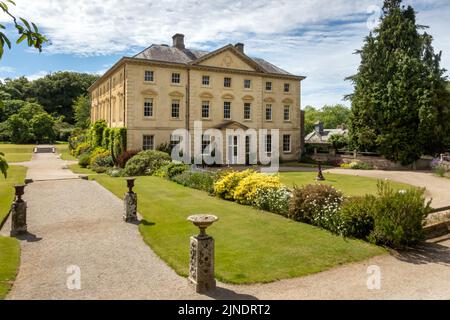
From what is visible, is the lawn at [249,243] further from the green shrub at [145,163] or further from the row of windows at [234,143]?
the row of windows at [234,143]

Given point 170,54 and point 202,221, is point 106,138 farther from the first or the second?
point 202,221

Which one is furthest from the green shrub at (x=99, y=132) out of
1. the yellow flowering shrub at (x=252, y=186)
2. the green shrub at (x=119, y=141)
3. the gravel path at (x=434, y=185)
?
the gravel path at (x=434, y=185)

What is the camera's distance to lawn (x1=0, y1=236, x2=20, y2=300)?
24.6ft

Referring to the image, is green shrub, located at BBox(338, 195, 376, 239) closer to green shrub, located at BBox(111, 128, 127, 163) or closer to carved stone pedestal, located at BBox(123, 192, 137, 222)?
carved stone pedestal, located at BBox(123, 192, 137, 222)

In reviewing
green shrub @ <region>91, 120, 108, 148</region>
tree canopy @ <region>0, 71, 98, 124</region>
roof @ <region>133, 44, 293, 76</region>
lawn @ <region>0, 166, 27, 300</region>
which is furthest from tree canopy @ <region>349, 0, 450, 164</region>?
tree canopy @ <region>0, 71, 98, 124</region>

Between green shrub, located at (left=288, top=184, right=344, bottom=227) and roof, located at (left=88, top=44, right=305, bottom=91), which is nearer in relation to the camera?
green shrub, located at (left=288, top=184, right=344, bottom=227)

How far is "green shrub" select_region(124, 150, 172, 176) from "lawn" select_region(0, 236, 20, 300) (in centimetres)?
1609

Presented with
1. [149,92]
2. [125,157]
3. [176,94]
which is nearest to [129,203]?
[125,157]

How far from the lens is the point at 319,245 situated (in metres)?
10.3

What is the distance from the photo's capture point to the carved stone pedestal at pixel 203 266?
7378 millimetres

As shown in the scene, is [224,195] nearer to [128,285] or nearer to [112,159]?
[128,285]

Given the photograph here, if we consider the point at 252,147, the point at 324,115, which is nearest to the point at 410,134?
the point at 252,147

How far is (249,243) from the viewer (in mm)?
10523
